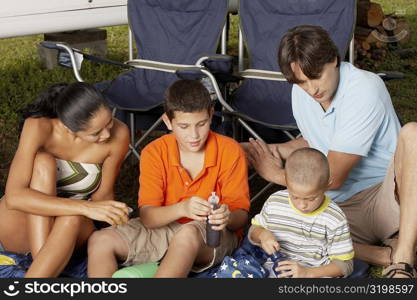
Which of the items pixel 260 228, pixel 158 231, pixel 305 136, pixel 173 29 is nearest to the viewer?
pixel 260 228

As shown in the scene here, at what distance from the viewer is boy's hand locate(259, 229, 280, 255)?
255 centimetres

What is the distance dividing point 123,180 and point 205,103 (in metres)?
1.31

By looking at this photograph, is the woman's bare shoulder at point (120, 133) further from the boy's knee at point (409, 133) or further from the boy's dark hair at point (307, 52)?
the boy's knee at point (409, 133)

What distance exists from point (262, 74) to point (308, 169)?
170cm

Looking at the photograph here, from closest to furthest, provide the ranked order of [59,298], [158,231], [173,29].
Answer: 1. [59,298]
2. [158,231]
3. [173,29]

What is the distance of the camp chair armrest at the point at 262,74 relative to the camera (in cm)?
401

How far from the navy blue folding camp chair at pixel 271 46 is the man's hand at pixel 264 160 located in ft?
1.49

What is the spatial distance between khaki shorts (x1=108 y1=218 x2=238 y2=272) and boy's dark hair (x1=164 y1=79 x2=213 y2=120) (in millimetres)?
435

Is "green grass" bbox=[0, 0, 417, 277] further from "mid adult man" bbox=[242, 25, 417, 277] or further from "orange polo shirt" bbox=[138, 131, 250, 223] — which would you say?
"mid adult man" bbox=[242, 25, 417, 277]

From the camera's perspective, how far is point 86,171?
2914mm

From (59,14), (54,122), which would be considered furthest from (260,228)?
(59,14)

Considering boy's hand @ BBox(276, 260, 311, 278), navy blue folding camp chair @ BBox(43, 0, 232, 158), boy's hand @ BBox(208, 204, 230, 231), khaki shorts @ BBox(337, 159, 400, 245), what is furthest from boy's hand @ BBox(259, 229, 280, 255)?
navy blue folding camp chair @ BBox(43, 0, 232, 158)

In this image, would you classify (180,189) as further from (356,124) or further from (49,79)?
(49,79)

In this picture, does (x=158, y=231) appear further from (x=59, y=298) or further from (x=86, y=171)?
(x=59, y=298)
